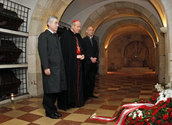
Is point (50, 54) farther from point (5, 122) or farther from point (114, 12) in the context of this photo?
point (114, 12)

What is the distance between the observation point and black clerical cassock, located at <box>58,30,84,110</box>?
296 cm

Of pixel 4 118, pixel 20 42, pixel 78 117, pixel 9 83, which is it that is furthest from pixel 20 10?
pixel 78 117

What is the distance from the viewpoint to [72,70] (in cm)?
301

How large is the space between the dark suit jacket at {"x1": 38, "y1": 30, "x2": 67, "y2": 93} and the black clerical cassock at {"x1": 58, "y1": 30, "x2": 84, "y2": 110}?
1.48ft

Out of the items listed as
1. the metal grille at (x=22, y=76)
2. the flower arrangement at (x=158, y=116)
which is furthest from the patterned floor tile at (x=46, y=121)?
the metal grille at (x=22, y=76)

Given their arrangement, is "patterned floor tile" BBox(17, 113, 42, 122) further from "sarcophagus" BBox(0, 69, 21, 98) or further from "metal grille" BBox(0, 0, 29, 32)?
"metal grille" BBox(0, 0, 29, 32)

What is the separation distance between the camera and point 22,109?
299cm

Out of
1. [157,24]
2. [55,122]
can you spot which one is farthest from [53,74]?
[157,24]

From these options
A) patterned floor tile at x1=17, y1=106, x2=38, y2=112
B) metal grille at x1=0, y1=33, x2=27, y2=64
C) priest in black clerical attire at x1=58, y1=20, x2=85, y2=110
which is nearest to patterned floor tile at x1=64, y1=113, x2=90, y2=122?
priest in black clerical attire at x1=58, y1=20, x2=85, y2=110

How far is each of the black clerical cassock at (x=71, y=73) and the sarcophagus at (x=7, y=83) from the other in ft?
3.95

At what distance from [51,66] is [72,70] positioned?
0.63 m

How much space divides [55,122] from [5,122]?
28.8 inches

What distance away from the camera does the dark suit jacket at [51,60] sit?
2.39m

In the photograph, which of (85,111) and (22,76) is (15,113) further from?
(22,76)
